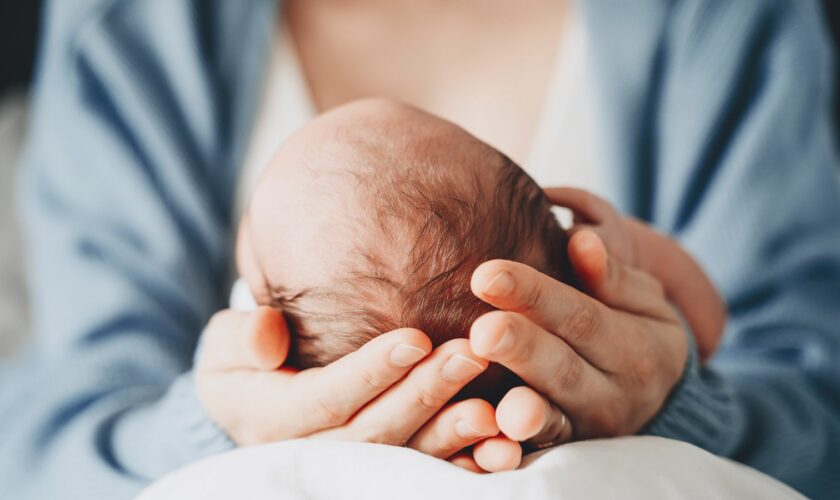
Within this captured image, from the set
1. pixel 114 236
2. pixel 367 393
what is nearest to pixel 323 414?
pixel 367 393

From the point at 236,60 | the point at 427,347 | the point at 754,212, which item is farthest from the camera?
the point at 236,60

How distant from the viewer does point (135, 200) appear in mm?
904

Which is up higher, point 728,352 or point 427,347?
point 427,347

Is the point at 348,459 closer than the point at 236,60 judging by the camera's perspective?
Yes

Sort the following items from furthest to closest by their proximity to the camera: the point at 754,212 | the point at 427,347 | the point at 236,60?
the point at 236,60
the point at 754,212
the point at 427,347

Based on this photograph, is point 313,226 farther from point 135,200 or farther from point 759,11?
point 759,11

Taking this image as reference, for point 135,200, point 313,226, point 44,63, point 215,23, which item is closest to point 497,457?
point 313,226

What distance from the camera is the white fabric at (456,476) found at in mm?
395

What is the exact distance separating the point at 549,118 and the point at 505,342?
0.58 meters

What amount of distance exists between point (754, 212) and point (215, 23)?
28.4 inches

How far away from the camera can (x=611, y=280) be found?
48 centimetres

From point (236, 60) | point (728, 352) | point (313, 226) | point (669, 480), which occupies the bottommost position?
point (728, 352)

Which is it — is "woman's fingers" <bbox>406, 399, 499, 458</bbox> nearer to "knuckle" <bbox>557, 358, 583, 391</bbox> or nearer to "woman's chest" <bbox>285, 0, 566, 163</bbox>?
"knuckle" <bbox>557, 358, 583, 391</bbox>

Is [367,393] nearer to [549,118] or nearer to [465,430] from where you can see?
[465,430]
